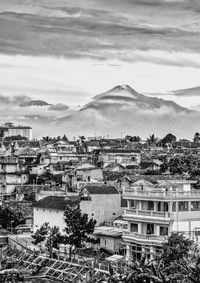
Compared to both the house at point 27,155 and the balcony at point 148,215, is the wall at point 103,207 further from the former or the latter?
the house at point 27,155

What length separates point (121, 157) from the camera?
101 metres

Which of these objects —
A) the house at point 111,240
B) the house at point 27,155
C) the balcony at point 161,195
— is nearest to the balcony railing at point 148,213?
the balcony at point 161,195

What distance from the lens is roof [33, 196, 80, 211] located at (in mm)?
47956

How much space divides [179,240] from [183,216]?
157 inches

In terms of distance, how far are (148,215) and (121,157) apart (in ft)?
201

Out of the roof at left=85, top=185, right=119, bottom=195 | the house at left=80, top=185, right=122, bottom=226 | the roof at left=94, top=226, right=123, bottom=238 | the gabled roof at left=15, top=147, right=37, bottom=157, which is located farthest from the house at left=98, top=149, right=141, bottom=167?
the roof at left=94, top=226, right=123, bottom=238

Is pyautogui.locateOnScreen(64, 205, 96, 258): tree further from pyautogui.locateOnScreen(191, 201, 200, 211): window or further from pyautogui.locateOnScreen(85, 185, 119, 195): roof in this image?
pyautogui.locateOnScreen(191, 201, 200, 211): window

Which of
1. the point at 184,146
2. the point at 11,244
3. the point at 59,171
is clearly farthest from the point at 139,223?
the point at 184,146

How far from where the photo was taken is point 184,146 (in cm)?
12688

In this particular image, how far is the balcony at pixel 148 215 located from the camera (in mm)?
38906

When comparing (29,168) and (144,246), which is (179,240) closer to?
(144,246)

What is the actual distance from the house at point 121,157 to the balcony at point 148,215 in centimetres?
5675

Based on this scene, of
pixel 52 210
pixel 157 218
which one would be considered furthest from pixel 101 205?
pixel 157 218

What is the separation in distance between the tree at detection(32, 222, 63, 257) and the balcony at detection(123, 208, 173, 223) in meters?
4.75
